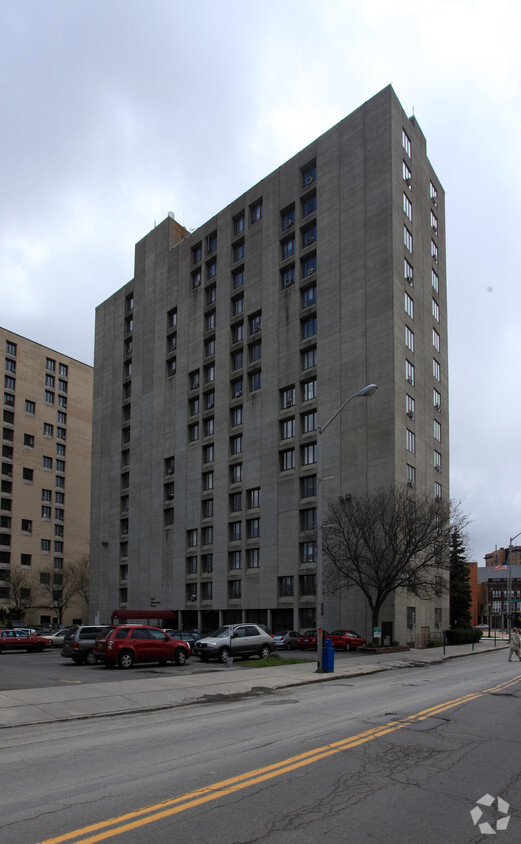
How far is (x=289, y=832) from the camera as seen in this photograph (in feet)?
20.4

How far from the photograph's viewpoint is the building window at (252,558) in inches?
2171

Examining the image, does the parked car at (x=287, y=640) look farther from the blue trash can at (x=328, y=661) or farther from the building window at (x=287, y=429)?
the blue trash can at (x=328, y=661)

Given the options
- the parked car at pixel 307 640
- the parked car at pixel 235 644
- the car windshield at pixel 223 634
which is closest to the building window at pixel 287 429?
the parked car at pixel 307 640

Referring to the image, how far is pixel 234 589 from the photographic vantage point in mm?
56750

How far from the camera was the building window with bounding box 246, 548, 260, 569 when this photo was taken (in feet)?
181

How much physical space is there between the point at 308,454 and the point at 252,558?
10412mm

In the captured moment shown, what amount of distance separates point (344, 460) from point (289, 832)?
139 feet

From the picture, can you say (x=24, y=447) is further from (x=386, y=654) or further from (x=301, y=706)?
(x=301, y=706)

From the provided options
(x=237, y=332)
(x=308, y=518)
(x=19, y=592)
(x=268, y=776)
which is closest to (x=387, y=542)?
(x=308, y=518)

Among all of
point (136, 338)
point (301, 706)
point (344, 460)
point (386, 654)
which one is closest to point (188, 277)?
point (136, 338)

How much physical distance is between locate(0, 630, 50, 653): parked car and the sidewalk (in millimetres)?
20112

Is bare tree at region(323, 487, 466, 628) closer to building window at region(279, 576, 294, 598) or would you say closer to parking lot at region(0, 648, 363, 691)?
building window at region(279, 576, 294, 598)

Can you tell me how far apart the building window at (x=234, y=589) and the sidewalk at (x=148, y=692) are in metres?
29.8

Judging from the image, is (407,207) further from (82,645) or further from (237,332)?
(82,645)
